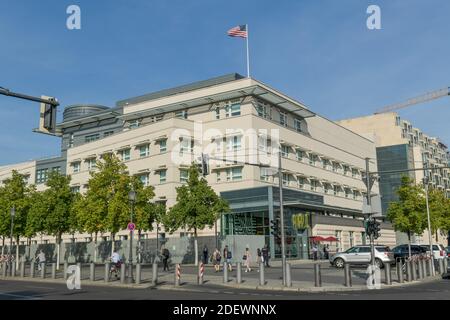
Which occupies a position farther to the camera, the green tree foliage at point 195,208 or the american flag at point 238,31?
the american flag at point 238,31

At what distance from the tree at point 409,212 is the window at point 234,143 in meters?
17.9

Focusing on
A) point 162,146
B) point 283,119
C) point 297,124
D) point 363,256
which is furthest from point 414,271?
point 297,124

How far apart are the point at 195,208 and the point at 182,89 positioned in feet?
93.3

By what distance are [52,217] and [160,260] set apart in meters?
11.5

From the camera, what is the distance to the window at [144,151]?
59.8 metres

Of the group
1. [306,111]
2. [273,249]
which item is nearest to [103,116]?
[306,111]

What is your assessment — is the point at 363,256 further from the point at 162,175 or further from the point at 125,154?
the point at 125,154

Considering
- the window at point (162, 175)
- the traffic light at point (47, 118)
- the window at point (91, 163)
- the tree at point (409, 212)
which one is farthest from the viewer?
the window at point (91, 163)

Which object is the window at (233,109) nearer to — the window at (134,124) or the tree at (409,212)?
the window at (134,124)

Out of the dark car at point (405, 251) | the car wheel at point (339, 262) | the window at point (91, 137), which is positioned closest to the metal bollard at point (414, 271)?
the car wheel at point (339, 262)

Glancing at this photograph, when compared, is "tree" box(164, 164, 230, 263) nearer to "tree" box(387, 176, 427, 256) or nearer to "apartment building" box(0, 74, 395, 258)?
"apartment building" box(0, 74, 395, 258)

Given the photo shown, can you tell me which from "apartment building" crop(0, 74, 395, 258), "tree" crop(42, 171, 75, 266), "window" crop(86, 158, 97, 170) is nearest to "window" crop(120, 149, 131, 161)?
"apartment building" crop(0, 74, 395, 258)
